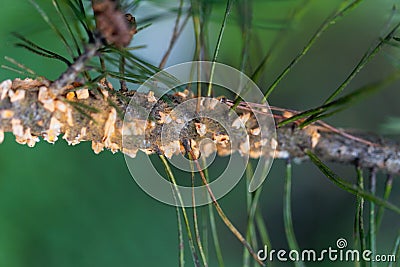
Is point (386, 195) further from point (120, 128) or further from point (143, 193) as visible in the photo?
point (143, 193)

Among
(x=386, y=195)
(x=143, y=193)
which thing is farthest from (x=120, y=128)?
(x=143, y=193)

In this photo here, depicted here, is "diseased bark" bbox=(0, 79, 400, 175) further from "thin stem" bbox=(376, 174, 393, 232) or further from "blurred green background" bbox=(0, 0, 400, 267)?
"blurred green background" bbox=(0, 0, 400, 267)

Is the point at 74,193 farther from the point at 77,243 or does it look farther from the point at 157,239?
the point at 157,239

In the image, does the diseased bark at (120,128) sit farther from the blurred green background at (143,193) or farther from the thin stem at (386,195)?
the blurred green background at (143,193)

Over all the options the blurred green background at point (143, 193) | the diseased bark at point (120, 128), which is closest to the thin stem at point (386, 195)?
the diseased bark at point (120, 128)

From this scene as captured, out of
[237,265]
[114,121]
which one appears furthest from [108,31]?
[237,265]

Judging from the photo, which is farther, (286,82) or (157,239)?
(286,82)
